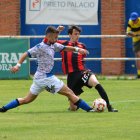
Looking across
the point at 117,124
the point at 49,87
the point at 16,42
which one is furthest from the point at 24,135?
the point at 16,42

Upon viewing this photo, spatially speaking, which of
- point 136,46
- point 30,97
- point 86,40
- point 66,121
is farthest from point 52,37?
point 86,40

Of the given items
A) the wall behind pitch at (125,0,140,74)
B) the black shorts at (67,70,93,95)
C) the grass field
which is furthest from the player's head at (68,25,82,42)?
the wall behind pitch at (125,0,140,74)

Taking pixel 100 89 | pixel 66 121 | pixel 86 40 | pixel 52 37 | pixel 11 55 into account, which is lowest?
pixel 66 121

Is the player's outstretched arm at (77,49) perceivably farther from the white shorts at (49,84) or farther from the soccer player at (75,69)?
the soccer player at (75,69)

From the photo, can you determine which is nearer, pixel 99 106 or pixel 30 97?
pixel 30 97

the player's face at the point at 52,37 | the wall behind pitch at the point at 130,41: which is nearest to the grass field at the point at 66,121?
the player's face at the point at 52,37

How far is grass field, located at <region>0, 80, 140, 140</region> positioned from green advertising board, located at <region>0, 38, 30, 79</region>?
4.53 meters

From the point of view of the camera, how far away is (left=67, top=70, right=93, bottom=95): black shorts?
16484mm

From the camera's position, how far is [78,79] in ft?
54.2

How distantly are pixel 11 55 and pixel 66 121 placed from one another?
1083 centimetres

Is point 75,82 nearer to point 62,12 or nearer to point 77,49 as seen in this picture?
point 77,49

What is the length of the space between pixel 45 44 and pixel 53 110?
1480 millimetres

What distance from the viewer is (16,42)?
24750 mm

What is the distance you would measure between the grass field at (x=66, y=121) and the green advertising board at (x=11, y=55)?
4.53 metres
